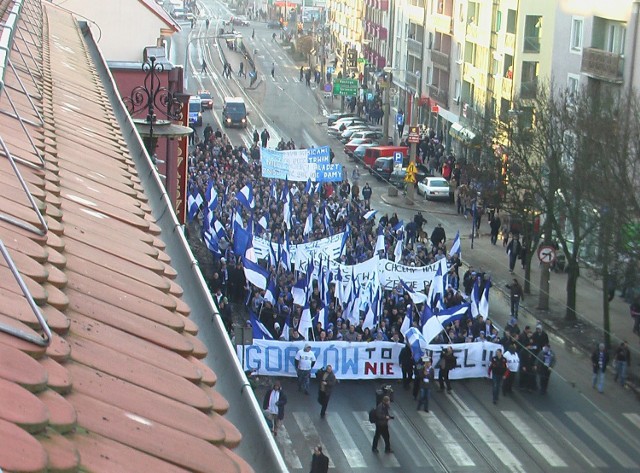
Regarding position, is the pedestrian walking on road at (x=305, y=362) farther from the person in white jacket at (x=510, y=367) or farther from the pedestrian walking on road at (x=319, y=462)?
the pedestrian walking on road at (x=319, y=462)

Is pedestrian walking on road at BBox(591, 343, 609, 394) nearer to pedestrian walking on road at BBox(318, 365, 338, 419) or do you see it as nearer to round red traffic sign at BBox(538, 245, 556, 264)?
pedestrian walking on road at BBox(318, 365, 338, 419)

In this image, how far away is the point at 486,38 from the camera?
227ft

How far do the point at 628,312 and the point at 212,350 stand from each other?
107 ft

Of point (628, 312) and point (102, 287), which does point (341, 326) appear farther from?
point (102, 287)

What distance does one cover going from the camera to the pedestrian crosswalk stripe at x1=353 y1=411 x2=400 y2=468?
907 inches

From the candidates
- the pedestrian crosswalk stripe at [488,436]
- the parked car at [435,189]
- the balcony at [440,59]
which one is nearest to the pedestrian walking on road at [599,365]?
the pedestrian crosswalk stripe at [488,436]

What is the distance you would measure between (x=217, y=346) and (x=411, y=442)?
711 inches

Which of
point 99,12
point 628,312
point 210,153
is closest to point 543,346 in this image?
point 628,312

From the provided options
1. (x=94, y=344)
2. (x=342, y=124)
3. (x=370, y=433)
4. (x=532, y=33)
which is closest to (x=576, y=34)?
(x=532, y=33)

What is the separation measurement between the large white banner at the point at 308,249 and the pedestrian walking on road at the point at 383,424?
9.83 m

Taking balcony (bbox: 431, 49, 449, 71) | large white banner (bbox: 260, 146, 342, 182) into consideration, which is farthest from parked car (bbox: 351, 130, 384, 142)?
large white banner (bbox: 260, 146, 342, 182)

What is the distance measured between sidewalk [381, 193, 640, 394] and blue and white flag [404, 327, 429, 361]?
527 cm

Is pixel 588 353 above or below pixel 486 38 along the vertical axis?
below

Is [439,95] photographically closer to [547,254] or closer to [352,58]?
[352,58]
